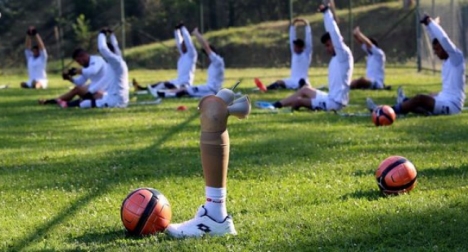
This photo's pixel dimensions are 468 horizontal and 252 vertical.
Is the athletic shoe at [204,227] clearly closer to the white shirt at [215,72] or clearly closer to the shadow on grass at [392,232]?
the shadow on grass at [392,232]

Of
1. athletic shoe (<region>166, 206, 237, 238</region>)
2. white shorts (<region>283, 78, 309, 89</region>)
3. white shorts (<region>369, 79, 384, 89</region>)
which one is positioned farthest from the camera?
white shorts (<region>283, 78, 309, 89</region>)

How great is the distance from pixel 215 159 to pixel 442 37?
342 inches

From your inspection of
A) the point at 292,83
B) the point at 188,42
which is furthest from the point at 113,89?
the point at 292,83

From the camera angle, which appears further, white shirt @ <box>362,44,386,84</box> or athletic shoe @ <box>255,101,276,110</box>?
white shirt @ <box>362,44,386,84</box>

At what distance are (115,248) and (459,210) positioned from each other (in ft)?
8.44

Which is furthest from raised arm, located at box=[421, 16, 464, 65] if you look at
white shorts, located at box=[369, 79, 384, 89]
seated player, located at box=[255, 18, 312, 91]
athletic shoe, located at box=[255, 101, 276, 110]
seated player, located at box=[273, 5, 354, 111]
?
seated player, located at box=[255, 18, 312, 91]

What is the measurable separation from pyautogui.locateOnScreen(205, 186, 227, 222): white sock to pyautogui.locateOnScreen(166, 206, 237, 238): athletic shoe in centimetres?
3

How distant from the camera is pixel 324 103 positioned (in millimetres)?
15031

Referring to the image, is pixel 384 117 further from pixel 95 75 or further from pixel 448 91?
pixel 95 75

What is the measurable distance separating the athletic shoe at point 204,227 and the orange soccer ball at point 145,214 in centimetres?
14

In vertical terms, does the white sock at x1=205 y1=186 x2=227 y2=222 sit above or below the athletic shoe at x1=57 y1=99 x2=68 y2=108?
above

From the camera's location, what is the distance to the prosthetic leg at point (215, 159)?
5570mm

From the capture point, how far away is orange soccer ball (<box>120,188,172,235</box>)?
574 centimetres

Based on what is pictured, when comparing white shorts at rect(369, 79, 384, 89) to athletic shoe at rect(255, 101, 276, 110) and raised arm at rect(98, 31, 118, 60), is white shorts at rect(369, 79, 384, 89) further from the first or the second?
raised arm at rect(98, 31, 118, 60)
